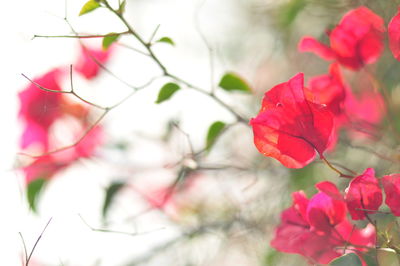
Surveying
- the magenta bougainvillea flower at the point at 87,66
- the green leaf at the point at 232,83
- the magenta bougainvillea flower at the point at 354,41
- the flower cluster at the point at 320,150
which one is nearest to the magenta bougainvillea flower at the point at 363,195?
the flower cluster at the point at 320,150

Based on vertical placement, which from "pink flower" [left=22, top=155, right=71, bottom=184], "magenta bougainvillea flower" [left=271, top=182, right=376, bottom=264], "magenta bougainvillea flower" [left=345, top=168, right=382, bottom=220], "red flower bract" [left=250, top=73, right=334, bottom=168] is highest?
"red flower bract" [left=250, top=73, right=334, bottom=168]

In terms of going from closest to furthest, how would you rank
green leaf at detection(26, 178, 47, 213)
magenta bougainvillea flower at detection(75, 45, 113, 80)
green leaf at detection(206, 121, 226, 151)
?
green leaf at detection(206, 121, 226, 151), green leaf at detection(26, 178, 47, 213), magenta bougainvillea flower at detection(75, 45, 113, 80)

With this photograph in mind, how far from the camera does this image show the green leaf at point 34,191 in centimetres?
112

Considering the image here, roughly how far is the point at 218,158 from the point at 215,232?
163mm

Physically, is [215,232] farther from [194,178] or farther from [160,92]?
[160,92]

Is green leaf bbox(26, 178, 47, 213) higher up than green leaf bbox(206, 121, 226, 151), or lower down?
lower down

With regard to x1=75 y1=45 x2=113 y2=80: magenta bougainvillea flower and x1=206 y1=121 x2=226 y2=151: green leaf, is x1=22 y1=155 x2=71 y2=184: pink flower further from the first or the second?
x1=206 y1=121 x2=226 y2=151: green leaf

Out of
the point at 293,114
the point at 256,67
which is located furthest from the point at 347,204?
the point at 256,67

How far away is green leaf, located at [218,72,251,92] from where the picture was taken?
0.97 meters

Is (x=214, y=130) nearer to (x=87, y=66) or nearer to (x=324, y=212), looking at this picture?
(x=324, y=212)

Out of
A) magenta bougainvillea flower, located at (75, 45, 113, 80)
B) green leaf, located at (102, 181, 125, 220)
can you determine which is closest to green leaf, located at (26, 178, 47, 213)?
green leaf, located at (102, 181, 125, 220)

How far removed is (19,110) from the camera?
3.93ft

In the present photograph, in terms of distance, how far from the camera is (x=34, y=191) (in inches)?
45.1

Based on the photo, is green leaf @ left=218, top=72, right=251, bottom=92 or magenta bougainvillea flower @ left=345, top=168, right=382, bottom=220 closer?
magenta bougainvillea flower @ left=345, top=168, right=382, bottom=220
